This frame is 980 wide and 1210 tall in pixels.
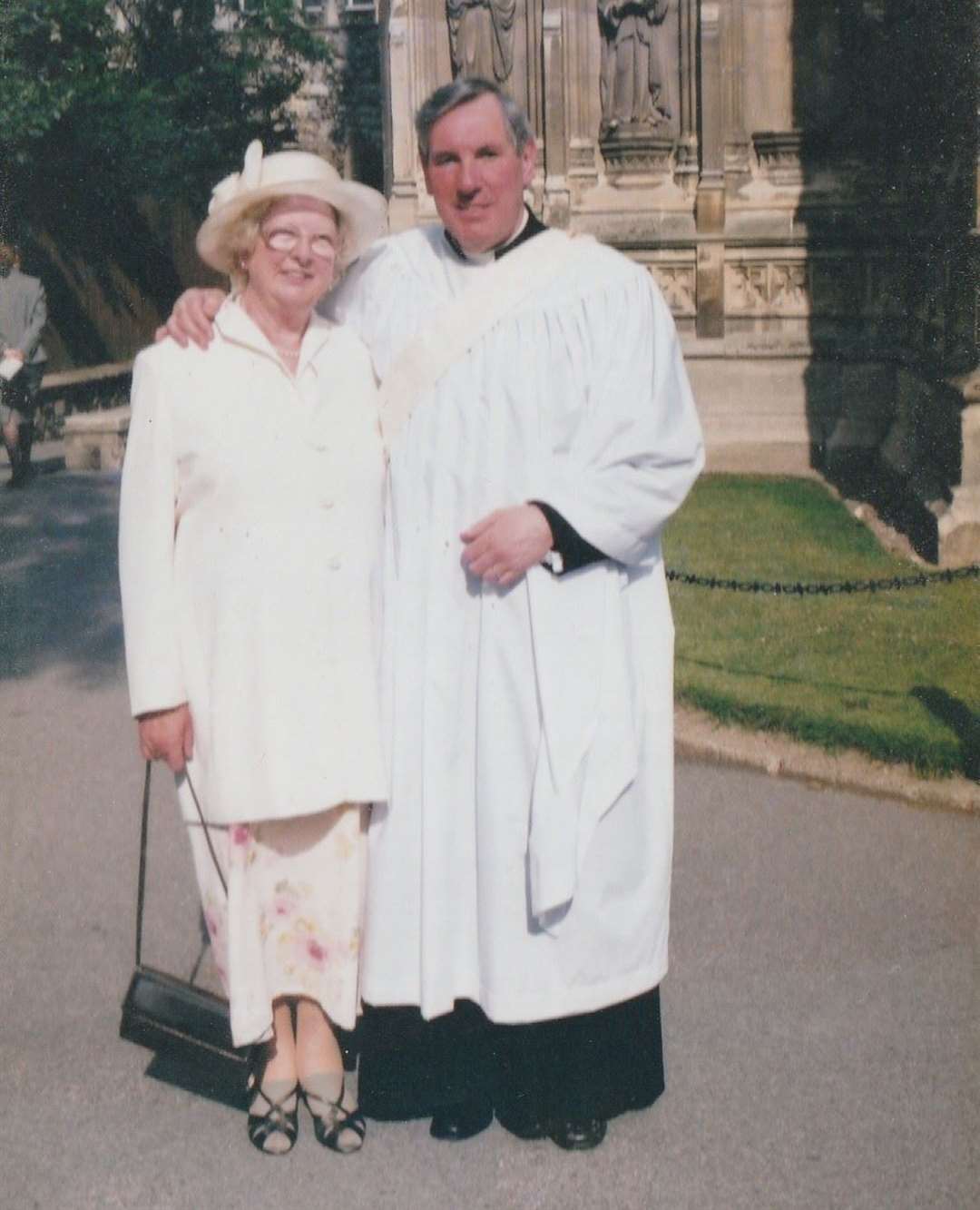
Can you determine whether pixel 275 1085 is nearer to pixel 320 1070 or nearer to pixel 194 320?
pixel 320 1070

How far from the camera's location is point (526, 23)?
14.2 m

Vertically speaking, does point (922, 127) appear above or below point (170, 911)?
above

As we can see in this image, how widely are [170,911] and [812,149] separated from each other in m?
10.6

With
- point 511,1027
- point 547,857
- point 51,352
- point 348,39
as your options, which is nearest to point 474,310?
point 547,857

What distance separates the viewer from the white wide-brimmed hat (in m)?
3.39

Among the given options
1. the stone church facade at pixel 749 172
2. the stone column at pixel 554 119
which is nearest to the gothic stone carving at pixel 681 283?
the stone church facade at pixel 749 172

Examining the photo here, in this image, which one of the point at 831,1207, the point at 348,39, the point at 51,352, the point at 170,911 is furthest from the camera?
the point at 348,39

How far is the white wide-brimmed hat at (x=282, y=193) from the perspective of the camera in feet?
11.1

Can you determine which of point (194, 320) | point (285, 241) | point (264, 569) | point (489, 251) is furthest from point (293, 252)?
point (264, 569)

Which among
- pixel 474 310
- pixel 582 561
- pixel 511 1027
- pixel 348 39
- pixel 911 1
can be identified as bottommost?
pixel 511 1027

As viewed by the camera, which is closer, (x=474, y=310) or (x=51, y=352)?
(x=474, y=310)

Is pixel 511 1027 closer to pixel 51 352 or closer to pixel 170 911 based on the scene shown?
pixel 170 911

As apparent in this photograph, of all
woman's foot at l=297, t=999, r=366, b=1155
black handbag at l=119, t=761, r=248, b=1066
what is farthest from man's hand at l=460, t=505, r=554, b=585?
woman's foot at l=297, t=999, r=366, b=1155

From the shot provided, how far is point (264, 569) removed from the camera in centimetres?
341
